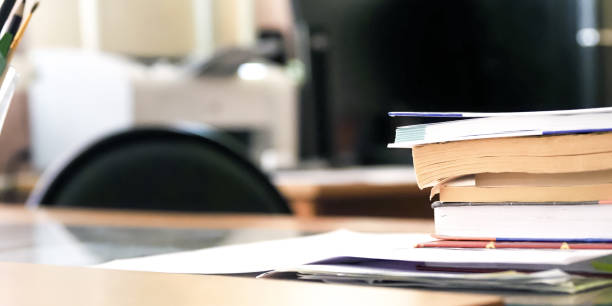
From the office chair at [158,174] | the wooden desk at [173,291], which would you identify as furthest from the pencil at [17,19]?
the office chair at [158,174]

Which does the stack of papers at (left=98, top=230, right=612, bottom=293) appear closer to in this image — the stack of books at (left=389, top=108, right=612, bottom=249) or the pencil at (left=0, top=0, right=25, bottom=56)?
the stack of books at (left=389, top=108, right=612, bottom=249)

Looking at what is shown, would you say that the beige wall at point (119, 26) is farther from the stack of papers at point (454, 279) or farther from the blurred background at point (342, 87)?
Answer: the stack of papers at point (454, 279)

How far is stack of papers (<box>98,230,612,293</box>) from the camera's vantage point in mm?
427

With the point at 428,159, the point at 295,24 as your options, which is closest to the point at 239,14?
the point at 295,24

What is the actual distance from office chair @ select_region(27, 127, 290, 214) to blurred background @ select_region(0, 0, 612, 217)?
0.06 metres

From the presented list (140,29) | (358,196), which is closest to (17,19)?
(358,196)

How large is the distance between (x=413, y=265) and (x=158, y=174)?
98cm

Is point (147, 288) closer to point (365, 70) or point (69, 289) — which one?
point (69, 289)

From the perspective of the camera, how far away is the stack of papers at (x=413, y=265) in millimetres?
427

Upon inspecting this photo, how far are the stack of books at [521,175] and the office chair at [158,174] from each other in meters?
0.78

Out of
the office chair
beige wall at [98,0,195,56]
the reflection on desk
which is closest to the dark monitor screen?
the office chair

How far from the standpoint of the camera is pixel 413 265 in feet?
1.63

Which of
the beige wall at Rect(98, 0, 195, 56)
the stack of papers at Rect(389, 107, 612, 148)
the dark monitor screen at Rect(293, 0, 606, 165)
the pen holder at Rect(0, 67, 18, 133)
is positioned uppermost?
the beige wall at Rect(98, 0, 195, 56)

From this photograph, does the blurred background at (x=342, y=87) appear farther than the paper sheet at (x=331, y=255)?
Yes
